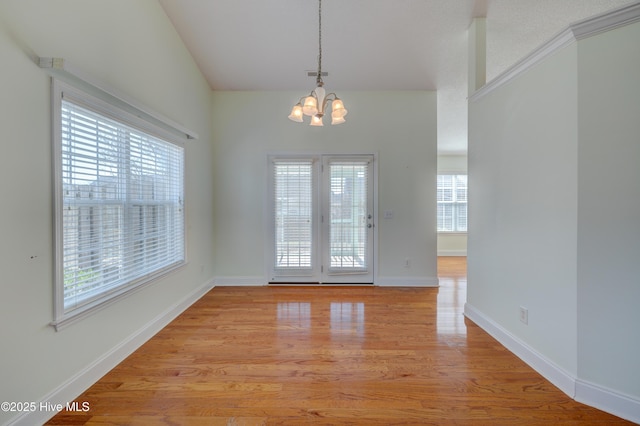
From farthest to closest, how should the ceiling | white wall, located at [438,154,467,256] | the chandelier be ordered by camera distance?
white wall, located at [438,154,467,256]
the ceiling
the chandelier

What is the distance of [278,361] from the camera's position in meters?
1.95

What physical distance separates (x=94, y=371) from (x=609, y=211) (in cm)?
347

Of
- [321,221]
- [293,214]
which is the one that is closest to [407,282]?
[321,221]

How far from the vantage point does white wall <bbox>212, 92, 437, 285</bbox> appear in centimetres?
371

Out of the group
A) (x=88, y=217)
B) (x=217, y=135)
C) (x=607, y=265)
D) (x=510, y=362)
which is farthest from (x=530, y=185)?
(x=217, y=135)

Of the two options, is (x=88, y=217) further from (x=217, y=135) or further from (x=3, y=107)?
(x=217, y=135)

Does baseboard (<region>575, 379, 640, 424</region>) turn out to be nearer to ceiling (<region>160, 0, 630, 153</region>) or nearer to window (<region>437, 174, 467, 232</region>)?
ceiling (<region>160, 0, 630, 153</region>)

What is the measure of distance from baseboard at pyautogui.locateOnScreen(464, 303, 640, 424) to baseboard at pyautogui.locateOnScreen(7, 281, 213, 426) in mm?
3101

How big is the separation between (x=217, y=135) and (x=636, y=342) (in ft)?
14.8

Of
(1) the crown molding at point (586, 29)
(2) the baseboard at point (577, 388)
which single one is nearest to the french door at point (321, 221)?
(2) the baseboard at point (577, 388)

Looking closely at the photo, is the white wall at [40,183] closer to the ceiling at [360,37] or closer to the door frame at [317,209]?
the ceiling at [360,37]

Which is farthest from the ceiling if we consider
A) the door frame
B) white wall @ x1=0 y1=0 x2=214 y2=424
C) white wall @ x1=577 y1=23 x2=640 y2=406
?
white wall @ x1=577 y1=23 x2=640 y2=406

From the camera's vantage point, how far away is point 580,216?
61.1 inches

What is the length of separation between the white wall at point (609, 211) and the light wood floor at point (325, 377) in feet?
1.12
